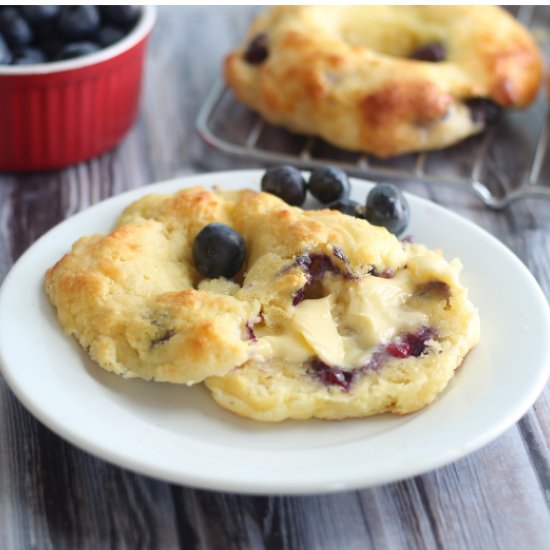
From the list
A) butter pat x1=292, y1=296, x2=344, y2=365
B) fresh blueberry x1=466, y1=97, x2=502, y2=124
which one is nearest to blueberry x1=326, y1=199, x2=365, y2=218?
butter pat x1=292, y1=296, x2=344, y2=365

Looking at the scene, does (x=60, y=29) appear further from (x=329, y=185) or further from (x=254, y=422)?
(x=254, y=422)

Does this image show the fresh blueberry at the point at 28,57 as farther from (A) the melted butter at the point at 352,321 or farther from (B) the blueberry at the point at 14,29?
(A) the melted butter at the point at 352,321

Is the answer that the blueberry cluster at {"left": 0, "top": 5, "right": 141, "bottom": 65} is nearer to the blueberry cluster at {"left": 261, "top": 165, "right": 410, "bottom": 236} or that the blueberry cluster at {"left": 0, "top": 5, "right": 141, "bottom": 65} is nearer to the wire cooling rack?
the wire cooling rack

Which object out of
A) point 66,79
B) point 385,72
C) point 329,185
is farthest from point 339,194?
point 66,79

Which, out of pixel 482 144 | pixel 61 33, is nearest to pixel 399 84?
pixel 482 144

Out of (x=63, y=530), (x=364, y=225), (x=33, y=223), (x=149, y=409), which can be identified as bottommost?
(x=33, y=223)

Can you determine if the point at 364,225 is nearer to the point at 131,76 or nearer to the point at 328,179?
the point at 328,179

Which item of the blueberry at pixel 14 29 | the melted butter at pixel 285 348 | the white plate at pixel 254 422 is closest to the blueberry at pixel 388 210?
the white plate at pixel 254 422
